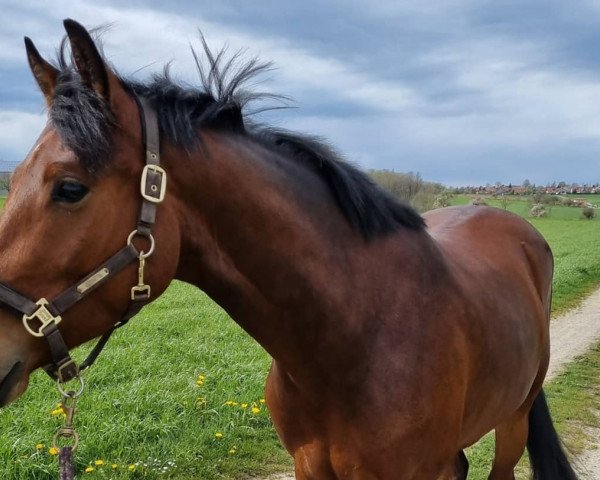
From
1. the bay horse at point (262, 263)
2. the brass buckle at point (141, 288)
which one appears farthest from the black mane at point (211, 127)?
the brass buckle at point (141, 288)

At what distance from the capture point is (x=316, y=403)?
2.13 m

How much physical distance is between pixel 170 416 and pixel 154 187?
12.0 ft

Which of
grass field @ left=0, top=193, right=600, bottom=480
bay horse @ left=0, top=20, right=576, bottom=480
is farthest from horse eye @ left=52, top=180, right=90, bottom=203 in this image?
grass field @ left=0, top=193, right=600, bottom=480

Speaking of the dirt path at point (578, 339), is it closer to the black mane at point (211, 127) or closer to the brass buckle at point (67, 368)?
the black mane at point (211, 127)

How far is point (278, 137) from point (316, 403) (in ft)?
3.37

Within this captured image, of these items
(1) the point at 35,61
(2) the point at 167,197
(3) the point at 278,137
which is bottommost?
(2) the point at 167,197

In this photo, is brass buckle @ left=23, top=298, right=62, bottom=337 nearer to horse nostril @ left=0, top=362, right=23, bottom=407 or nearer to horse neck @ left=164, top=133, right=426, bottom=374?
horse nostril @ left=0, top=362, right=23, bottom=407

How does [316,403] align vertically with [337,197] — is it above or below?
below

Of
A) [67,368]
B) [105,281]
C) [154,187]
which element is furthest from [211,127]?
[67,368]

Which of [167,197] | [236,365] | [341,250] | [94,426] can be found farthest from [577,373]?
[167,197]

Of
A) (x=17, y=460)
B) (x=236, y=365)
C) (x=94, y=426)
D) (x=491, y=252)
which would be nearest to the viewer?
(x=491, y=252)

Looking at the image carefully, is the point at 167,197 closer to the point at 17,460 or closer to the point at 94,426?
the point at 17,460

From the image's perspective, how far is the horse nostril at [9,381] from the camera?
1601mm

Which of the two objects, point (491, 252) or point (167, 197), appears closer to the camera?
point (167, 197)
